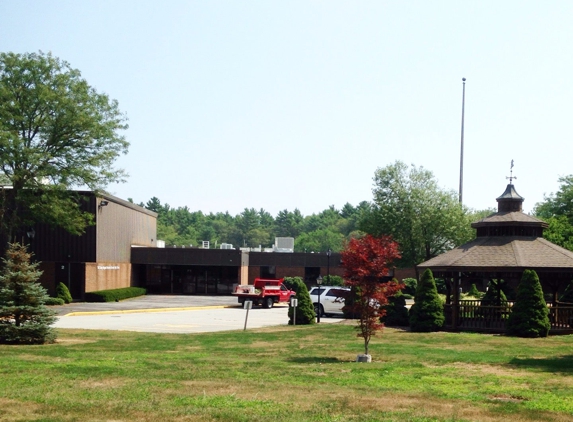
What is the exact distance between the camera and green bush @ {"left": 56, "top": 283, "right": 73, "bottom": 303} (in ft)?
161

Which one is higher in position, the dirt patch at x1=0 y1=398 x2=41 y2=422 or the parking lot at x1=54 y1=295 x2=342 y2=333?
the dirt patch at x1=0 y1=398 x2=41 y2=422

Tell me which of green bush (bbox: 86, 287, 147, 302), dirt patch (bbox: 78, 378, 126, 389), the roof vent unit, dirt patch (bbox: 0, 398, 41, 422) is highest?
the roof vent unit

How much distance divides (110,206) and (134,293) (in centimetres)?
721

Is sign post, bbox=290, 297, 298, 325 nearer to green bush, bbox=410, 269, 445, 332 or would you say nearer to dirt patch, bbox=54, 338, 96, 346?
green bush, bbox=410, 269, 445, 332

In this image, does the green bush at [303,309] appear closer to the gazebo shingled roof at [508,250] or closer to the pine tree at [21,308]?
the gazebo shingled roof at [508,250]

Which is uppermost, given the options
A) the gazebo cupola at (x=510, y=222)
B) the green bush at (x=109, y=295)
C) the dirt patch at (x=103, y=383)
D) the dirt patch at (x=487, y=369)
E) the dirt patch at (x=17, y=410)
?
the gazebo cupola at (x=510, y=222)

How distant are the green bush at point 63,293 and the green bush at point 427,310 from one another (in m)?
27.1

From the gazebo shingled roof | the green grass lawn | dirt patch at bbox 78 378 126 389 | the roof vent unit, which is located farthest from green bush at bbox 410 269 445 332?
the roof vent unit

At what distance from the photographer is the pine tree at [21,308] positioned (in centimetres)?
2358

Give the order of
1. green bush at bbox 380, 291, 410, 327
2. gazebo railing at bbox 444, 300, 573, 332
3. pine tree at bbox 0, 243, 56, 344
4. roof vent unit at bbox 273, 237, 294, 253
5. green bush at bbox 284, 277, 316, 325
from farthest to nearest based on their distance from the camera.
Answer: roof vent unit at bbox 273, 237, 294, 253
green bush at bbox 284, 277, 316, 325
green bush at bbox 380, 291, 410, 327
gazebo railing at bbox 444, 300, 573, 332
pine tree at bbox 0, 243, 56, 344

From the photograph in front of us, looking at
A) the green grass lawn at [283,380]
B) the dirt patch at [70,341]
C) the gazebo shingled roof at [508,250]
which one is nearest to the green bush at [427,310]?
the gazebo shingled roof at [508,250]

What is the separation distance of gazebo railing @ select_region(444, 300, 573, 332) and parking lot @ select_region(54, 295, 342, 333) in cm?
732

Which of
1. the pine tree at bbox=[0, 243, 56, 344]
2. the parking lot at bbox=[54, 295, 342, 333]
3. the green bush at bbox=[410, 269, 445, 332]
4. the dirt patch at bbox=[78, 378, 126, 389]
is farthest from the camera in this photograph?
the parking lot at bbox=[54, 295, 342, 333]

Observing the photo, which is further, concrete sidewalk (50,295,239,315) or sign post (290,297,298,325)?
concrete sidewalk (50,295,239,315)
